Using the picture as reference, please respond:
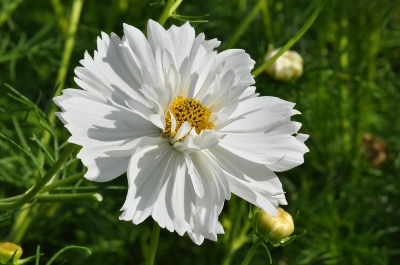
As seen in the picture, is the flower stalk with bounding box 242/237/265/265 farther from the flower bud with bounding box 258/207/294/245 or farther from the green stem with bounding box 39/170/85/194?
the green stem with bounding box 39/170/85/194

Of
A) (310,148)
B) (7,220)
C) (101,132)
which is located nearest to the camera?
(101,132)

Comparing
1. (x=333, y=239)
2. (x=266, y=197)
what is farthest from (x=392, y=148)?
(x=266, y=197)

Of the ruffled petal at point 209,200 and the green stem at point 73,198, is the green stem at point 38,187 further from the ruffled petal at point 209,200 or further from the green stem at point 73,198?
the ruffled petal at point 209,200

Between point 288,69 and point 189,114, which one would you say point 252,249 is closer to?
point 189,114

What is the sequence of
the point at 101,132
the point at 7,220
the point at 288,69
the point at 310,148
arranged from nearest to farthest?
1. the point at 101,132
2. the point at 7,220
3. the point at 288,69
4. the point at 310,148

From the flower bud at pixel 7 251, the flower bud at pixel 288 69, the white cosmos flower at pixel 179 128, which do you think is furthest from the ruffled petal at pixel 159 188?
the flower bud at pixel 288 69

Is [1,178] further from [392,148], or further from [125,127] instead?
[392,148]

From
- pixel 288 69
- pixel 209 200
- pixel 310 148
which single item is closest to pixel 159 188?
pixel 209 200
